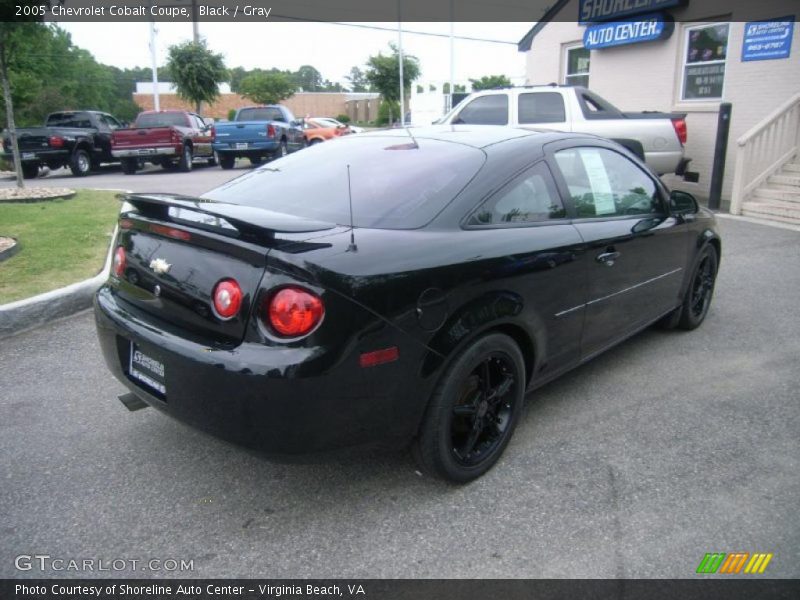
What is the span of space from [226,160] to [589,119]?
11.6 metres

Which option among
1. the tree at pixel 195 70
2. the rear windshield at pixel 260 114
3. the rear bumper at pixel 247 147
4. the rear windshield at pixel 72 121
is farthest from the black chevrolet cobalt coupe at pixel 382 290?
the tree at pixel 195 70

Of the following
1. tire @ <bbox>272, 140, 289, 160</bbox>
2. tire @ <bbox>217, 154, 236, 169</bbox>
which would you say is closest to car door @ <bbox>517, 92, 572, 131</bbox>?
tire @ <bbox>272, 140, 289, 160</bbox>

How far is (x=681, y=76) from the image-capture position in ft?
40.2

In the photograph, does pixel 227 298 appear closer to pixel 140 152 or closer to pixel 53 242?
pixel 53 242

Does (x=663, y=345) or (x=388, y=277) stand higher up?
(x=388, y=277)

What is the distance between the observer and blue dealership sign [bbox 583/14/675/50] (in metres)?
12.2

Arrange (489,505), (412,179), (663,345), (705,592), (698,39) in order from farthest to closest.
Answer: (698,39) < (663,345) < (412,179) < (489,505) < (705,592)

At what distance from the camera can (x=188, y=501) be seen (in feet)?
9.44

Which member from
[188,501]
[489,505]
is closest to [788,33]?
[489,505]

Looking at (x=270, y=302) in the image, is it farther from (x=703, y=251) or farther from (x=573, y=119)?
(x=573, y=119)

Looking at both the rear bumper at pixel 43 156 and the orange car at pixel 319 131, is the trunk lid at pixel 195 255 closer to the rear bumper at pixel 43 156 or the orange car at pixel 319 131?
the rear bumper at pixel 43 156

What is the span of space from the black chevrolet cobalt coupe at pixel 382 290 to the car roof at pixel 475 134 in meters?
0.02

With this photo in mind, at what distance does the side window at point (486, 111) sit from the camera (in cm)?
1086

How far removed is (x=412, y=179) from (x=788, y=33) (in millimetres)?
9988
